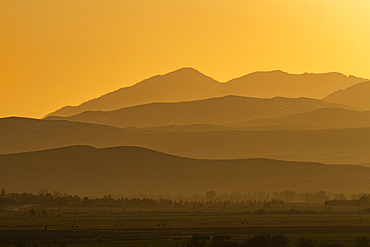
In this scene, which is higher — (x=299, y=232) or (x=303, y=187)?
(x=303, y=187)

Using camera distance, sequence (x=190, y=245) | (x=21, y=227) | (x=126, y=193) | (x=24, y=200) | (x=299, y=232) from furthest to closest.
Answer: (x=126, y=193) → (x=24, y=200) → (x=21, y=227) → (x=299, y=232) → (x=190, y=245)

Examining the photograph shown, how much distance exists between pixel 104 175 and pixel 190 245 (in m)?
142

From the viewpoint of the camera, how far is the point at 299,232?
72.0 m

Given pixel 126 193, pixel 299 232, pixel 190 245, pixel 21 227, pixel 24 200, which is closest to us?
pixel 190 245

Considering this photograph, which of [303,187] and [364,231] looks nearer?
[364,231]

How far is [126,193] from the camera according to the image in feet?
616

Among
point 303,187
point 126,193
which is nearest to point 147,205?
point 126,193

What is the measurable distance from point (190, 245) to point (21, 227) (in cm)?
2945

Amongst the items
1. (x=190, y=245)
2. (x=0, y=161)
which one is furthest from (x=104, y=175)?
(x=190, y=245)

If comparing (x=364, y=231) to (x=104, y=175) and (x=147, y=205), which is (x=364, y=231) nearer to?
(x=147, y=205)

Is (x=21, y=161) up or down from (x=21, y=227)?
up

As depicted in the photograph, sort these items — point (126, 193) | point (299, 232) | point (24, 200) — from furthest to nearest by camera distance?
point (126, 193)
point (24, 200)
point (299, 232)

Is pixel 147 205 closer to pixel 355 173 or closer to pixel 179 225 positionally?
pixel 179 225

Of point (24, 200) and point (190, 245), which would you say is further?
point (24, 200)
